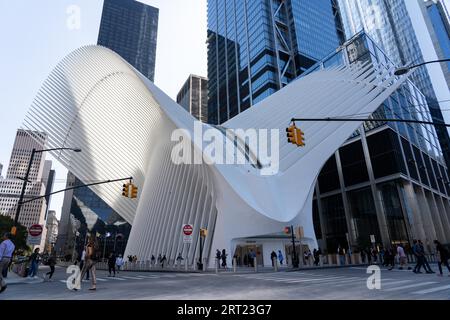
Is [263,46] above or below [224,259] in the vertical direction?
above

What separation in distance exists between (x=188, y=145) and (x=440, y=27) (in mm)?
150296

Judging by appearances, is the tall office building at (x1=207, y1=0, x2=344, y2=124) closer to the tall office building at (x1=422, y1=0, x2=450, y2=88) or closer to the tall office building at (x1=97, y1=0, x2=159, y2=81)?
the tall office building at (x1=422, y1=0, x2=450, y2=88)

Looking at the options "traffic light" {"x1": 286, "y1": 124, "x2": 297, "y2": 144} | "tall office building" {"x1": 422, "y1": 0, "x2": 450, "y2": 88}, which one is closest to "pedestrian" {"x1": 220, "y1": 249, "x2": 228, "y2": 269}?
"traffic light" {"x1": 286, "y1": 124, "x2": 297, "y2": 144}

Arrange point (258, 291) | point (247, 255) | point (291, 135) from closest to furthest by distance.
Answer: point (258, 291)
point (291, 135)
point (247, 255)

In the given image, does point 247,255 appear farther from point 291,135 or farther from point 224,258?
point 291,135

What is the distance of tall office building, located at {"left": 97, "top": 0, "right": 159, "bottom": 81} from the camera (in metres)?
164

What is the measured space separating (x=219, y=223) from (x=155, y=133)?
663 inches

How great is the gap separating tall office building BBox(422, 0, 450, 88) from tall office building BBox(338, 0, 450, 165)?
75.7 feet

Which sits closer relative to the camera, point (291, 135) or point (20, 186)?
point (291, 135)

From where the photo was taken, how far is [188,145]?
3228 cm

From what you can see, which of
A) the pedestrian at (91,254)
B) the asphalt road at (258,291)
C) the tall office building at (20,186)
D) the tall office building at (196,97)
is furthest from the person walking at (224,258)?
the tall office building at (196,97)

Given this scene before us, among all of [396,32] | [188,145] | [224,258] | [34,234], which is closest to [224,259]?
[224,258]

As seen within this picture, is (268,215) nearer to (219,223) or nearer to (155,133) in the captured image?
(219,223)

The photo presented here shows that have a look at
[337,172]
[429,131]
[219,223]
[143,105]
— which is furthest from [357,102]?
[429,131]
